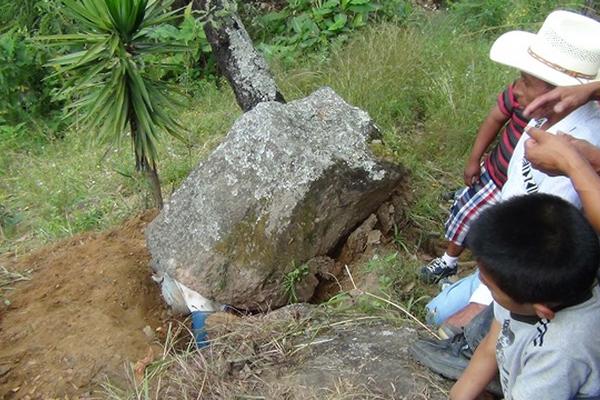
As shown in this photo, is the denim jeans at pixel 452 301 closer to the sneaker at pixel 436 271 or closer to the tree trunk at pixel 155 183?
the sneaker at pixel 436 271

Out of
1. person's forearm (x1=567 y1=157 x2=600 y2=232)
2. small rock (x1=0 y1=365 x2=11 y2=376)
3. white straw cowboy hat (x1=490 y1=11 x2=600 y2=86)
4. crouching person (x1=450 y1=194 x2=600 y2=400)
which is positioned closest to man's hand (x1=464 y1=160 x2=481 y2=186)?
white straw cowboy hat (x1=490 y1=11 x2=600 y2=86)

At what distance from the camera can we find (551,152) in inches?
78.2

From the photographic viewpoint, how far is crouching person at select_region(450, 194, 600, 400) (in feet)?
5.59

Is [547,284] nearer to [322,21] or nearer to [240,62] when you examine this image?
[240,62]

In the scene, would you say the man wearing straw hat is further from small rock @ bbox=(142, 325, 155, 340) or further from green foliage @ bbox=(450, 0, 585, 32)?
green foliage @ bbox=(450, 0, 585, 32)

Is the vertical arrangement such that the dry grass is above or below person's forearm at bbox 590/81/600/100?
A: below

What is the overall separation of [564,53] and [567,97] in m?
0.25

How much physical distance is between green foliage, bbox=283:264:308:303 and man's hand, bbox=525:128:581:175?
5.21ft

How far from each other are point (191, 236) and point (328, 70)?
2619 millimetres

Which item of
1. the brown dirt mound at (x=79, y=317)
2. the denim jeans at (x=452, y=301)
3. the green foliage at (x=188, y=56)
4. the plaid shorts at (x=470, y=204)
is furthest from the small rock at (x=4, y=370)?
the green foliage at (x=188, y=56)

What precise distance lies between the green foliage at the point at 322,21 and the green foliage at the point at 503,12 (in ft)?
1.96

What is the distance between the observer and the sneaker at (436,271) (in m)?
3.49

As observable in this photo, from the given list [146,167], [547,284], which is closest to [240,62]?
[146,167]

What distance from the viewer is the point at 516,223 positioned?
1.75 meters
